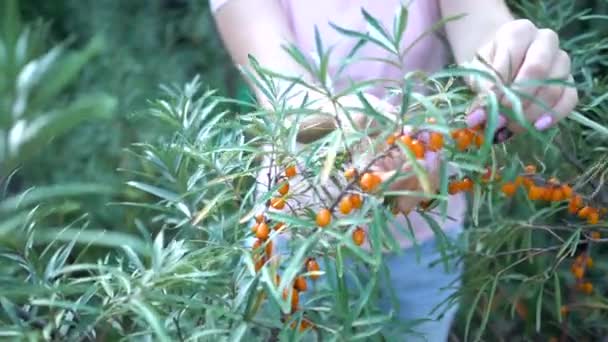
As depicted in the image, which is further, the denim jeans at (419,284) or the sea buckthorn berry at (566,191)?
the denim jeans at (419,284)

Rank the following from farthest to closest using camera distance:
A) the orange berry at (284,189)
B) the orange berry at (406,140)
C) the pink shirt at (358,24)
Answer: the pink shirt at (358,24)
the orange berry at (284,189)
the orange berry at (406,140)

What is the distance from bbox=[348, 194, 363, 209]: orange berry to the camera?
64 cm

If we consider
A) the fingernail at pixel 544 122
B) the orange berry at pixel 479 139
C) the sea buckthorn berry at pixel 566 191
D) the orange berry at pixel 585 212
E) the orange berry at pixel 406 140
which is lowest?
the orange berry at pixel 585 212

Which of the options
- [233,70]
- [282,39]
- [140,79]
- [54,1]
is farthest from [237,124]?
[54,1]

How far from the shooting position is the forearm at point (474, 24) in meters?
Result: 0.88

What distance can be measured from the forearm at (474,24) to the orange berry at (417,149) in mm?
288

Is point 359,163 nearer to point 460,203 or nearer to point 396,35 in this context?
point 396,35

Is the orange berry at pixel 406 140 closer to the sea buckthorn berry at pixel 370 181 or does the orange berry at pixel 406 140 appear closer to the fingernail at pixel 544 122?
the sea buckthorn berry at pixel 370 181

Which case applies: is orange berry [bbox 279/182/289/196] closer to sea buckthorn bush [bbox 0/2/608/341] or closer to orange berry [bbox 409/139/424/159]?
sea buckthorn bush [bbox 0/2/608/341]

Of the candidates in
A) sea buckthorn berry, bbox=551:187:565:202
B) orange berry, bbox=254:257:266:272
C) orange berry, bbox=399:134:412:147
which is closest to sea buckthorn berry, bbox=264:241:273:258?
orange berry, bbox=254:257:266:272

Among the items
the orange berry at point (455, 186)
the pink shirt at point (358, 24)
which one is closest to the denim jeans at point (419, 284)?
the pink shirt at point (358, 24)

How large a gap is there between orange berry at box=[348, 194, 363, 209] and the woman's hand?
12cm

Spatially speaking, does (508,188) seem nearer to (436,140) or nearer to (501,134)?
(501,134)

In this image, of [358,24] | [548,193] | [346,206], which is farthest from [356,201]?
[358,24]
